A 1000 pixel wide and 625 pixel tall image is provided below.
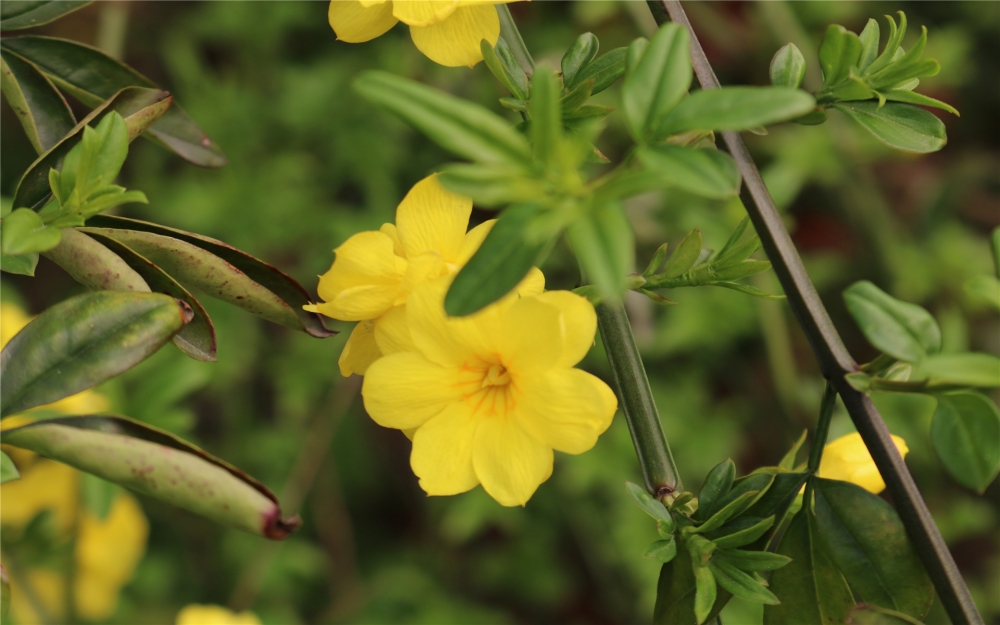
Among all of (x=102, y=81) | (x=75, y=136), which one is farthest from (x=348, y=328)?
(x=75, y=136)

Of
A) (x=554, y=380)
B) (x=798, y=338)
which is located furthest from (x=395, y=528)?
(x=554, y=380)

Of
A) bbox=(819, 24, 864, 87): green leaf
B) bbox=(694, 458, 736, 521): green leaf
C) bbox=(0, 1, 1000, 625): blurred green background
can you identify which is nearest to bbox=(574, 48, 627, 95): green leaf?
bbox=(819, 24, 864, 87): green leaf

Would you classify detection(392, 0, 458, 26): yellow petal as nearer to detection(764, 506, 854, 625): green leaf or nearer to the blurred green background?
detection(764, 506, 854, 625): green leaf

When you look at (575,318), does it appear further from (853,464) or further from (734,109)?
(853,464)

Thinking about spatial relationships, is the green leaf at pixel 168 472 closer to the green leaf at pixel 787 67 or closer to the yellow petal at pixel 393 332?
the yellow petal at pixel 393 332

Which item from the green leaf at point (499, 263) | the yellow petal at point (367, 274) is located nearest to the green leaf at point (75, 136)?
the yellow petal at point (367, 274)

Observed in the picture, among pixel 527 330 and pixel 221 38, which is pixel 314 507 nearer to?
pixel 221 38
